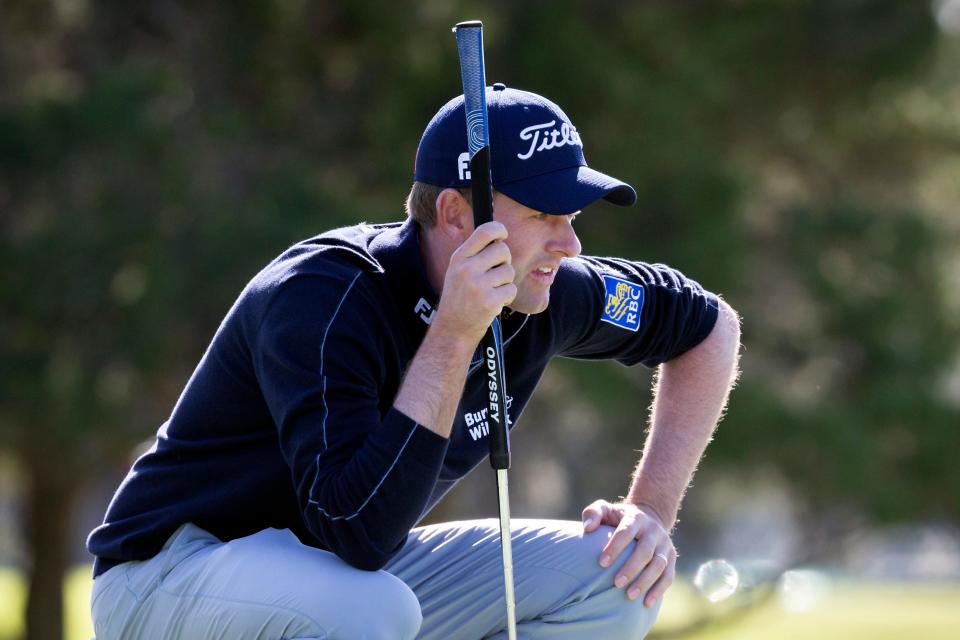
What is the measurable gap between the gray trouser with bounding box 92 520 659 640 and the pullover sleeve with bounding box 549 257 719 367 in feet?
1.79

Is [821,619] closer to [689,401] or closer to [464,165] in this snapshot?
[689,401]

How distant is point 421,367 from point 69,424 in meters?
7.62

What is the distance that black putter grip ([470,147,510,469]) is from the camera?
2.80m

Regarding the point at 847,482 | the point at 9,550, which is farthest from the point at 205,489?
the point at 9,550

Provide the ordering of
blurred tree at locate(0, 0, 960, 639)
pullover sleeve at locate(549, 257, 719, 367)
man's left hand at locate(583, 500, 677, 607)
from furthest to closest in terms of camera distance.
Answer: blurred tree at locate(0, 0, 960, 639) → pullover sleeve at locate(549, 257, 719, 367) → man's left hand at locate(583, 500, 677, 607)

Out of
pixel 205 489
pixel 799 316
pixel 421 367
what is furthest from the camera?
pixel 799 316

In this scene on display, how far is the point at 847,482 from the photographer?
12672 mm

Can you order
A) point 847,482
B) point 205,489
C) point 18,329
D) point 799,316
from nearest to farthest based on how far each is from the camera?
1. point 205,489
2. point 18,329
3. point 847,482
4. point 799,316

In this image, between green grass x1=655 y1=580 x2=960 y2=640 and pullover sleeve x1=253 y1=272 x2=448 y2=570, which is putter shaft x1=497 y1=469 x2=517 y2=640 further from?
green grass x1=655 y1=580 x2=960 y2=640

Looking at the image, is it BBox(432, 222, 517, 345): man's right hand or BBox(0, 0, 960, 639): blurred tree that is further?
BBox(0, 0, 960, 639): blurred tree

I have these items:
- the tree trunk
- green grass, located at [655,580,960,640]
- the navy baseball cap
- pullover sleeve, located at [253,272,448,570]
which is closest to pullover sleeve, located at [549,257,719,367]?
the navy baseball cap

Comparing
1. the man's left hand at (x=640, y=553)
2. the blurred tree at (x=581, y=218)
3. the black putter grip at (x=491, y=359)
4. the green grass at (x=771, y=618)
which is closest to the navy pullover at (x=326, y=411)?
the black putter grip at (x=491, y=359)

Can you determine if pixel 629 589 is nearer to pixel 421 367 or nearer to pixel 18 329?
pixel 421 367

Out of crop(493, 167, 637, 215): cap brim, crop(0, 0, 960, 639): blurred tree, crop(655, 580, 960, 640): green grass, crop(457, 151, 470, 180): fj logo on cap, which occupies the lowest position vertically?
crop(655, 580, 960, 640): green grass
